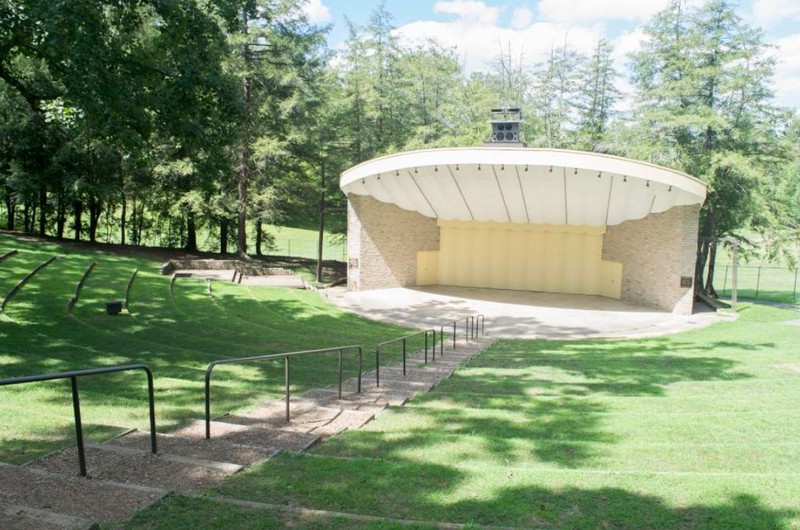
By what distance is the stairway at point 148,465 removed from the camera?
3363 millimetres

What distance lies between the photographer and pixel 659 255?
21.8 m

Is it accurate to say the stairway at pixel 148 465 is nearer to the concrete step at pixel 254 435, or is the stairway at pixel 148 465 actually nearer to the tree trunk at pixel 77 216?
the concrete step at pixel 254 435

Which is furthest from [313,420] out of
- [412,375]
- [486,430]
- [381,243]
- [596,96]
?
[596,96]

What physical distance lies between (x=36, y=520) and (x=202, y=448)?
198 cm

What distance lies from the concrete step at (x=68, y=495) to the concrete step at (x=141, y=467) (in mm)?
205

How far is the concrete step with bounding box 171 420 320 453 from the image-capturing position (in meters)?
5.29

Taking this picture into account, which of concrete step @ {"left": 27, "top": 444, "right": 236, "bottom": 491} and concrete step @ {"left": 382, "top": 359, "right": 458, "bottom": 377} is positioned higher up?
concrete step @ {"left": 27, "top": 444, "right": 236, "bottom": 491}

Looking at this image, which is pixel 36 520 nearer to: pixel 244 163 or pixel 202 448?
pixel 202 448

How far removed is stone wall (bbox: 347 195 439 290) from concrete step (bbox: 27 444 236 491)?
20555 millimetres

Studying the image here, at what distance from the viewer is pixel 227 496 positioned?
12.8ft

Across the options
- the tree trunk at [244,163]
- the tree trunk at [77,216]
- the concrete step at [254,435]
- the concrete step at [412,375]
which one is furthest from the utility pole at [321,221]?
the concrete step at [254,435]

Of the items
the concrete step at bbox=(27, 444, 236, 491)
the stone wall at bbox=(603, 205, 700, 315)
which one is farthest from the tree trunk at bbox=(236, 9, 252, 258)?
the concrete step at bbox=(27, 444, 236, 491)

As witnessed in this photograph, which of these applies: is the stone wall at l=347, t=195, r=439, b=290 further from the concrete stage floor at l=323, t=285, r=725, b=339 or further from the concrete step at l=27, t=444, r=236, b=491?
the concrete step at l=27, t=444, r=236, b=491

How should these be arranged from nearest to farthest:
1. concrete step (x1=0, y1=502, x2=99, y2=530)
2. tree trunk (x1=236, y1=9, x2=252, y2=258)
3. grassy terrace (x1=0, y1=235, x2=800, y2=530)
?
concrete step (x1=0, y1=502, x2=99, y2=530)
grassy terrace (x1=0, y1=235, x2=800, y2=530)
tree trunk (x1=236, y1=9, x2=252, y2=258)
